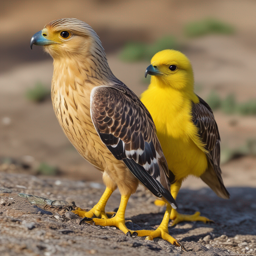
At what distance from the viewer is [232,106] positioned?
1108 cm

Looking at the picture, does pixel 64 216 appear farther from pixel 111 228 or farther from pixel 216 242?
pixel 216 242

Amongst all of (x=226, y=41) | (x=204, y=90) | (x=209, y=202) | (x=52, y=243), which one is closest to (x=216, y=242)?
(x=209, y=202)

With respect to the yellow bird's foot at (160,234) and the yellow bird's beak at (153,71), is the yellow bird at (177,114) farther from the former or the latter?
the yellow bird's foot at (160,234)

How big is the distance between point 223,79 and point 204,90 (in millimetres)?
1374

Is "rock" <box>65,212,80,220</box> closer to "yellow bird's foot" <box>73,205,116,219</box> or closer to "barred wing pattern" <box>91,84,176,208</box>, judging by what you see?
"yellow bird's foot" <box>73,205,116,219</box>

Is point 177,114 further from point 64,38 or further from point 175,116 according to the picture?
point 64,38

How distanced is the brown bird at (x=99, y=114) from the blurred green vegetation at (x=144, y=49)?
11522 mm

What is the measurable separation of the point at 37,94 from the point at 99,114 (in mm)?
8674

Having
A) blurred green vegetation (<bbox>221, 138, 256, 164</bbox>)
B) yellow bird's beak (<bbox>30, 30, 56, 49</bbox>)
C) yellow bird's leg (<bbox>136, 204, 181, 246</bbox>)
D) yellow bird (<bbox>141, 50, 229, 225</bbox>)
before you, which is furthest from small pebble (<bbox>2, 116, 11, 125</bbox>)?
yellow bird's leg (<bbox>136, 204, 181, 246</bbox>)

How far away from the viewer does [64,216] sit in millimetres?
3703

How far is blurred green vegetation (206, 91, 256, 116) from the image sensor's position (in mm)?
10930

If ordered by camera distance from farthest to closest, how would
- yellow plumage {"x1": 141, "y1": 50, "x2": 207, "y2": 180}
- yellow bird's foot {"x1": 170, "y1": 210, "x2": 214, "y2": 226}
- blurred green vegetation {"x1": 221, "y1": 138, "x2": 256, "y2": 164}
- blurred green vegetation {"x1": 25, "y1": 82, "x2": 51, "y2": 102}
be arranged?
blurred green vegetation {"x1": 25, "y1": 82, "x2": 51, "y2": 102}, blurred green vegetation {"x1": 221, "y1": 138, "x2": 256, "y2": 164}, yellow bird's foot {"x1": 170, "y1": 210, "x2": 214, "y2": 226}, yellow plumage {"x1": 141, "y1": 50, "x2": 207, "y2": 180}

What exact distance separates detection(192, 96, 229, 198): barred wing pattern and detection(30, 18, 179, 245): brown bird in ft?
2.24

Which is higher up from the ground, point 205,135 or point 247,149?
point 205,135
